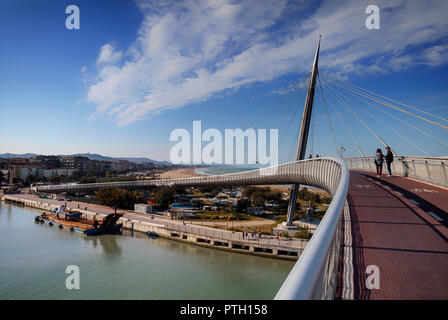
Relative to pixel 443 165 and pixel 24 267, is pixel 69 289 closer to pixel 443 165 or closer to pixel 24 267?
pixel 24 267

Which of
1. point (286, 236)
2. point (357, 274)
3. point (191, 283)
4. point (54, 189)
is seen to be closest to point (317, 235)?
point (357, 274)

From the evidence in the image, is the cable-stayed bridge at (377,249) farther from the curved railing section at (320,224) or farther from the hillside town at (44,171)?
the hillside town at (44,171)

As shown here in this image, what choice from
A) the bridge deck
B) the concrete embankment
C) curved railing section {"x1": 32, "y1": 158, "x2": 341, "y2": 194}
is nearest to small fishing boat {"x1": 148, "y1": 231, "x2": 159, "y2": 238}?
the concrete embankment

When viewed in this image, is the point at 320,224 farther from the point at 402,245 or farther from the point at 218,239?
the point at 218,239

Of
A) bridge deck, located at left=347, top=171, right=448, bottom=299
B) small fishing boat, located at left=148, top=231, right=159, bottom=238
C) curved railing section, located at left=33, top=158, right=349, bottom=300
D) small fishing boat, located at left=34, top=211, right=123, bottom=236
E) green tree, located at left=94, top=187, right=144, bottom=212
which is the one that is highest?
curved railing section, located at left=33, top=158, right=349, bottom=300

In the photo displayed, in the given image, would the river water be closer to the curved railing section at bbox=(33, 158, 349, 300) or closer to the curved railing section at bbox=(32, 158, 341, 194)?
the curved railing section at bbox=(32, 158, 341, 194)

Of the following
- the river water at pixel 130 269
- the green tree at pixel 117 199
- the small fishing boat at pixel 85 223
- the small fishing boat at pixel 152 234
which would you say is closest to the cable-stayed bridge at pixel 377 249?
the river water at pixel 130 269
